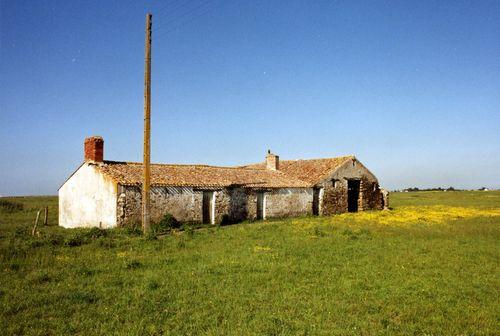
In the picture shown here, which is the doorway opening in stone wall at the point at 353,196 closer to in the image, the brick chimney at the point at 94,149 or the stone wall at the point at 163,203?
the stone wall at the point at 163,203

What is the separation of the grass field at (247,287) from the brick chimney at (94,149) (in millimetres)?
7862

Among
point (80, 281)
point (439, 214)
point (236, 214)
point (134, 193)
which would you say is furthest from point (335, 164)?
point (80, 281)

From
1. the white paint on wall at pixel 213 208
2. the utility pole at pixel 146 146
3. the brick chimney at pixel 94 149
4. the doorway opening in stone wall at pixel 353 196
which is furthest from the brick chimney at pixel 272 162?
the utility pole at pixel 146 146

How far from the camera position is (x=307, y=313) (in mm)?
7898

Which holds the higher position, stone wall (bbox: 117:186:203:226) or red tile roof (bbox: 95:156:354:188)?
red tile roof (bbox: 95:156:354:188)

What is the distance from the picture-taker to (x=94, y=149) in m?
23.4

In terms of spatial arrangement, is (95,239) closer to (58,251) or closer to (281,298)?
(58,251)

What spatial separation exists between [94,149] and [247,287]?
56.0ft

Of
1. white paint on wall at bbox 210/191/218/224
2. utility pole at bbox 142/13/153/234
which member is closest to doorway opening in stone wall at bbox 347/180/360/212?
white paint on wall at bbox 210/191/218/224

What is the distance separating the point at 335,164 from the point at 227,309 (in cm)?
2783

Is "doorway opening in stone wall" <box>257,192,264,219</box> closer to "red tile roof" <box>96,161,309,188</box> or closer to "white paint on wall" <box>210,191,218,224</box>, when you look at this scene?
"red tile roof" <box>96,161,309,188</box>

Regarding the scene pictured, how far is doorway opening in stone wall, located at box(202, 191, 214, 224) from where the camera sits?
25.8m

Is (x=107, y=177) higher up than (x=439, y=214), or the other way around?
(x=107, y=177)

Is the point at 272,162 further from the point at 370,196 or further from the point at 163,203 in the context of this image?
the point at 163,203
